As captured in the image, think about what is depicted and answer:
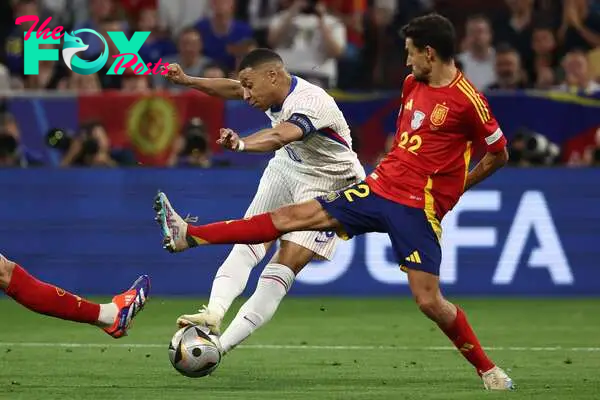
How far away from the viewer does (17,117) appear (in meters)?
15.0

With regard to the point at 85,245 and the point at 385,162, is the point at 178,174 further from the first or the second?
the point at 385,162

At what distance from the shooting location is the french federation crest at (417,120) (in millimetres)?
8500

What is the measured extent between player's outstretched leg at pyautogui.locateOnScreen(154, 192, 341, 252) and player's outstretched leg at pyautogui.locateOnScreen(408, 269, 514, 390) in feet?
2.00

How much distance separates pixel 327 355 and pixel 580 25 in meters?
8.43

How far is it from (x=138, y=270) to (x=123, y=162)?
47.4 inches

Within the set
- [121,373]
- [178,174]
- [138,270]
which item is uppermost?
[121,373]

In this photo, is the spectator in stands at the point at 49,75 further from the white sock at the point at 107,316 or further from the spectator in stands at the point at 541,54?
the white sock at the point at 107,316

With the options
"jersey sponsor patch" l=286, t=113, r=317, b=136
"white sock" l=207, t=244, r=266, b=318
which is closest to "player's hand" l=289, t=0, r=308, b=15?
"white sock" l=207, t=244, r=266, b=318

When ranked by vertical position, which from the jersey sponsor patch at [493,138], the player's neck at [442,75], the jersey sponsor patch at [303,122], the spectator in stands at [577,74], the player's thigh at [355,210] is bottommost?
the spectator in stands at [577,74]

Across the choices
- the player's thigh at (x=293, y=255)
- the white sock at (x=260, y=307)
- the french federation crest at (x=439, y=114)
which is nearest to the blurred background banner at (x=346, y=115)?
the player's thigh at (x=293, y=255)

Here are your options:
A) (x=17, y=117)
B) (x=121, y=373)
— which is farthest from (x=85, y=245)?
(x=121, y=373)

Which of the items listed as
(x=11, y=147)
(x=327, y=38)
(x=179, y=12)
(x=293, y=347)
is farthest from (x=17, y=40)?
(x=293, y=347)

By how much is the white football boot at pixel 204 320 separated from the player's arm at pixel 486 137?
Result: 69.9 inches

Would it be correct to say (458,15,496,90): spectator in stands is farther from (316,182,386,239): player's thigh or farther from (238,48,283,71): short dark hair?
(316,182,386,239): player's thigh
